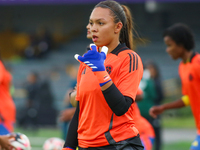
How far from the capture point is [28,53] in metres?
24.1

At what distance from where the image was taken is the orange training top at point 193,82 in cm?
495

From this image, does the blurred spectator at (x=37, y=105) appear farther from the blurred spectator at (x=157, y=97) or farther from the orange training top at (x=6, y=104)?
the orange training top at (x=6, y=104)

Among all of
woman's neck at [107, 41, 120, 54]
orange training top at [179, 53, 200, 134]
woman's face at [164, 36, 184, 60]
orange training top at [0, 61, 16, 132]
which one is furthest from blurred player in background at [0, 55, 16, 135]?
woman's neck at [107, 41, 120, 54]

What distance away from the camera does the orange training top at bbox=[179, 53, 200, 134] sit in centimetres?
495

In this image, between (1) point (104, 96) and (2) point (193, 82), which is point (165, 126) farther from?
(1) point (104, 96)

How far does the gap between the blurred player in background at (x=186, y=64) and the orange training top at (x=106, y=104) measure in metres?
2.23

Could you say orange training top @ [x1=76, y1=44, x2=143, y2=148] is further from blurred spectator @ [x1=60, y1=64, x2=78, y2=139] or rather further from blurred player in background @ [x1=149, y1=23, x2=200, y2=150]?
blurred player in background @ [x1=149, y1=23, x2=200, y2=150]

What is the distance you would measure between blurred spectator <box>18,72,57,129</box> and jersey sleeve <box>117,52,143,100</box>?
12735 mm

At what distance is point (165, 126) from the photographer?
16.5m

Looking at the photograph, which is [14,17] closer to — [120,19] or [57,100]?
[57,100]

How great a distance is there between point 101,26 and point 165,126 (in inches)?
555

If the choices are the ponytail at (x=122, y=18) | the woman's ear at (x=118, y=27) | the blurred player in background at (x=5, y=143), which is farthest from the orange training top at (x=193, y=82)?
the blurred player in background at (x=5, y=143)

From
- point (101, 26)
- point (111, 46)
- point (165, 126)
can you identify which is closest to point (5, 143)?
point (111, 46)

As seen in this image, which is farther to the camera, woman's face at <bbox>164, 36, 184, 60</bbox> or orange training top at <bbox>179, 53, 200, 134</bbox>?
woman's face at <bbox>164, 36, 184, 60</bbox>
